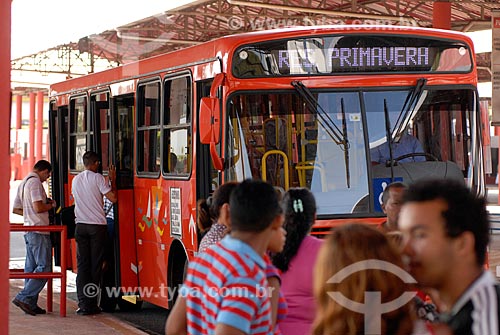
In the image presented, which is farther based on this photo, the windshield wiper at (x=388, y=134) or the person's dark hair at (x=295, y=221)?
the windshield wiper at (x=388, y=134)

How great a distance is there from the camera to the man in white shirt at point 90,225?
1176cm

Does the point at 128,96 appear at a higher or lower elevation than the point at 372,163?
higher

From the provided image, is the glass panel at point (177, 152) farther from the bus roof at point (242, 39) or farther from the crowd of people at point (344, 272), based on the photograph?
the crowd of people at point (344, 272)

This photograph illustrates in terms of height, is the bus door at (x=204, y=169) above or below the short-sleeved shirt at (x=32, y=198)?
above

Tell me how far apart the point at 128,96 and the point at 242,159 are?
10.5 feet

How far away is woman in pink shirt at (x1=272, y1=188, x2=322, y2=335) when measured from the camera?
500 centimetres

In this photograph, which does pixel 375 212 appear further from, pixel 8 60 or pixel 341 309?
pixel 341 309

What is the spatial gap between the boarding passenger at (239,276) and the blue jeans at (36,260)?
314 inches

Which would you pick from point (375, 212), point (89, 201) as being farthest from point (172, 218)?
point (375, 212)

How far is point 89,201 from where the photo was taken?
38.6 ft

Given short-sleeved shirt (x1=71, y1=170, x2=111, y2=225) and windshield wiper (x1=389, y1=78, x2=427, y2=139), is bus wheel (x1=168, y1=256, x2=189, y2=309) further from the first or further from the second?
windshield wiper (x1=389, y1=78, x2=427, y2=139)

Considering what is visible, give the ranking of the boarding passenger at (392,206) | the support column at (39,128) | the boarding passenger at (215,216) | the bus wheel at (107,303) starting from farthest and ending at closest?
1. the support column at (39,128)
2. the bus wheel at (107,303)
3. the boarding passenger at (392,206)
4. the boarding passenger at (215,216)

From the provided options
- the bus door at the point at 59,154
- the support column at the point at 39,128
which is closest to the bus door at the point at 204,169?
the bus door at the point at 59,154

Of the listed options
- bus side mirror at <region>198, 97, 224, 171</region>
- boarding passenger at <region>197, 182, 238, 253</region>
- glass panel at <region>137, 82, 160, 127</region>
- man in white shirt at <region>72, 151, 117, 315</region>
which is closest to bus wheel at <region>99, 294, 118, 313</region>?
man in white shirt at <region>72, 151, 117, 315</region>
